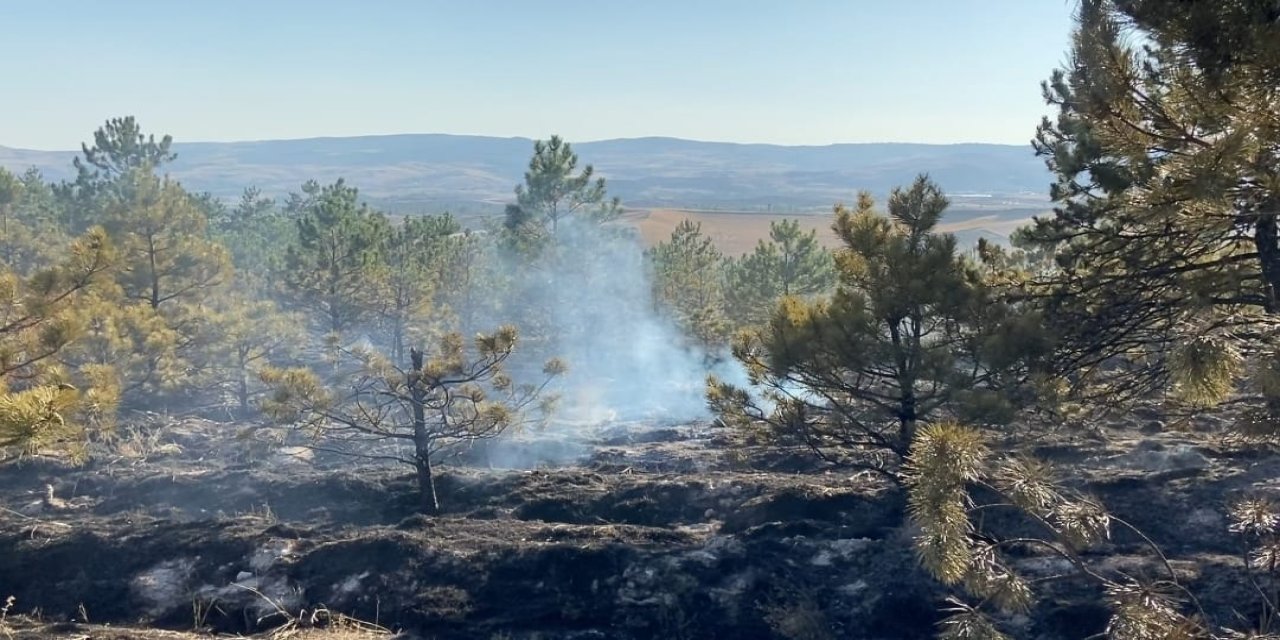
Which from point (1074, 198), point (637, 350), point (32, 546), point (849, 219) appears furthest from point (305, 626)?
point (637, 350)

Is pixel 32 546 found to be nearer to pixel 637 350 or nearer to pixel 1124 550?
pixel 1124 550

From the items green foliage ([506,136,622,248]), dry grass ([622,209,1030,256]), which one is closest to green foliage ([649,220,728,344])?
green foliage ([506,136,622,248])

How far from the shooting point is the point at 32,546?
11.6 metres

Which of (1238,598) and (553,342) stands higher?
(1238,598)

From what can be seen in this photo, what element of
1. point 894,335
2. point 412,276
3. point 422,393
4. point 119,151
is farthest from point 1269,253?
point 119,151

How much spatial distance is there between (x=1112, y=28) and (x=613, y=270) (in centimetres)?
3151

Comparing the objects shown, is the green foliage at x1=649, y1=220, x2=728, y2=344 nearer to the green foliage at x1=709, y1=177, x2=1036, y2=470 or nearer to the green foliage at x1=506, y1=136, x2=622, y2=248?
the green foliage at x1=506, y1=136, x2=622, y2=248

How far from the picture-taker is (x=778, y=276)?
28141 millimetres

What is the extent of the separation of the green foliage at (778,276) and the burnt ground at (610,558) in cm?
1221

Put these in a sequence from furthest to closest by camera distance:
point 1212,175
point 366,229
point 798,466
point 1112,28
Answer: point 366,229 < point 798,466 < point 1112,28 < point 1212,175

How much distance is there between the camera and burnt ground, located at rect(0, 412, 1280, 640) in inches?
357

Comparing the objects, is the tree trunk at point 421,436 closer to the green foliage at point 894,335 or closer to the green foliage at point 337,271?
the green foliage at point 894,335

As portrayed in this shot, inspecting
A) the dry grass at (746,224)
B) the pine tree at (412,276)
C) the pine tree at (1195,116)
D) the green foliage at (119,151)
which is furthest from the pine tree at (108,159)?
the dry grass at (746,224)

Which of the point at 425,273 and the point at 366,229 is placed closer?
the point at 366,229
